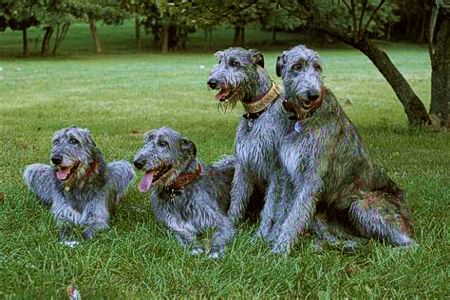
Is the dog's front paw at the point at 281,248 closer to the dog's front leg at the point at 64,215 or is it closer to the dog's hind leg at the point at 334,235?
the dog's hind leg at the point at 334,235

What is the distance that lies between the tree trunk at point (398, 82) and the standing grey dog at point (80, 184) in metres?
7.14

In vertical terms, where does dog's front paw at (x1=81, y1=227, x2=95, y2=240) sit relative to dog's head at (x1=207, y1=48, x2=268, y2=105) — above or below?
below

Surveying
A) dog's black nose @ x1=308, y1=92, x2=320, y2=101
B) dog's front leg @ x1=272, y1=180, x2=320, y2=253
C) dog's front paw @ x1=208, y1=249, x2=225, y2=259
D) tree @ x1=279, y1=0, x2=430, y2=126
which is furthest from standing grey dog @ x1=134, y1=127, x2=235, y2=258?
tree @ x1=279, y1=0, x2=430, y2=126

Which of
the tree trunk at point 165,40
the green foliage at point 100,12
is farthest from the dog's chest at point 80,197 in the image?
the tree trunk at point 165,40

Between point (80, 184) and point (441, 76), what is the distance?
8532 mm

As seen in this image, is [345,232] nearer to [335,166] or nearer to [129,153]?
[335,166]

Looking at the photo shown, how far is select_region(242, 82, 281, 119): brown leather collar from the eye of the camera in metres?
6.11

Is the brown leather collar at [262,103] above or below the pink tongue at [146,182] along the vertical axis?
above

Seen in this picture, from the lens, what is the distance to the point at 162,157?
19.6ft

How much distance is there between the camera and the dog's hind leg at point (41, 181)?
6789 mm

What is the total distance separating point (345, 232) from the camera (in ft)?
19.4

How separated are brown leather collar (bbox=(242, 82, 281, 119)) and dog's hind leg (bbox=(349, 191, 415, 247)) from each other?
1.15 m

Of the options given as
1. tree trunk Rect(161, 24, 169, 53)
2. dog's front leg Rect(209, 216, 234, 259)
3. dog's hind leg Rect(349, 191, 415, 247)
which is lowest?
tree trunk Rect(161, 24, 169, 53)

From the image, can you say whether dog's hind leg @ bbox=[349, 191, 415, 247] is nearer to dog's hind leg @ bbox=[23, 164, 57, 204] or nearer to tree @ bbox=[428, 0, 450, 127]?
dog's hind leg @ bbox=[23, 164, 57, 204]
